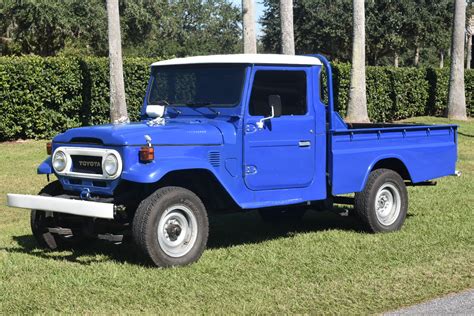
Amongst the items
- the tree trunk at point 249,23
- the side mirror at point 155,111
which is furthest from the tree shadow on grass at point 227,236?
the tree trunk at point 249,23

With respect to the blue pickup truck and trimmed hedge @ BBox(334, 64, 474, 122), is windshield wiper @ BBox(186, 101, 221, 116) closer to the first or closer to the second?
the blue pickup truck

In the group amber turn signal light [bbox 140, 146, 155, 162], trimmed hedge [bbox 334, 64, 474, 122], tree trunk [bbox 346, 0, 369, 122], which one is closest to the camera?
amber turn signal light [bbox 140, 146, 155, 162]

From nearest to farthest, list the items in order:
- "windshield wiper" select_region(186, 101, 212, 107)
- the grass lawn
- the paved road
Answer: the paved road < the grass lawn < "windshield wiper" select_region(186, 101, 212, 107)

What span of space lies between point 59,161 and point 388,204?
3.96 m

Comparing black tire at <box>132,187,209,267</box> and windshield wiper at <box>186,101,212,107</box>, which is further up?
windshield wiper at <box>186,101,212,107</box>

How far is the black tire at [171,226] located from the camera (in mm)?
6609

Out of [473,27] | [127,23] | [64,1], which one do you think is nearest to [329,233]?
[64,1]

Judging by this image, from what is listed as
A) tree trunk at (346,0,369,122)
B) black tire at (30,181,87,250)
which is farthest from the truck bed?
tree trunk at (346,0,369,122)

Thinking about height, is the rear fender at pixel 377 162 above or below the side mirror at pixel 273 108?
below

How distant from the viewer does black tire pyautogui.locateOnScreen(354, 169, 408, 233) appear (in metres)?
8.46

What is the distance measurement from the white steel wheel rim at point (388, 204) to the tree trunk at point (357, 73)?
496 inches

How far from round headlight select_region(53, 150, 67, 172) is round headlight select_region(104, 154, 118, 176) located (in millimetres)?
702

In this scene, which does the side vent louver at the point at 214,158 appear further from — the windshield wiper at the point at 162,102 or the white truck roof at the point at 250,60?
the windshield wiper at the point at 162,102

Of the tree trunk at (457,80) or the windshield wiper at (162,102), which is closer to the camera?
the windshield wiper at (162,102)
